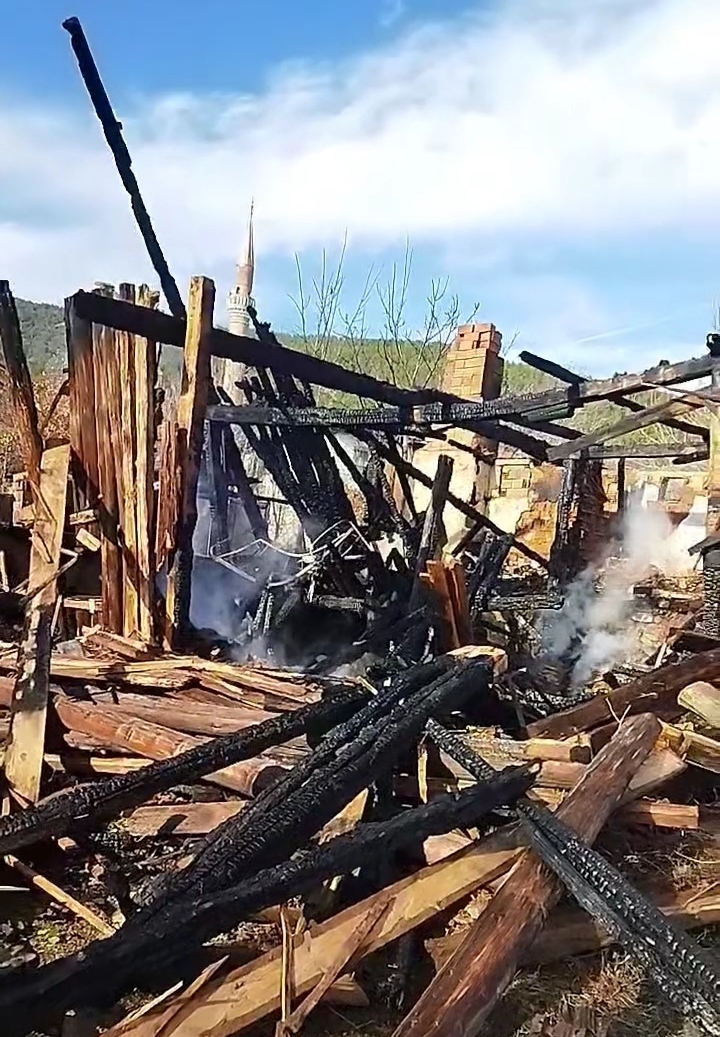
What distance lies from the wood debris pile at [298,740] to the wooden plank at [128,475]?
0.02 meters

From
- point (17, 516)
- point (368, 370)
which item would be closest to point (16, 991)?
point (17, 516)

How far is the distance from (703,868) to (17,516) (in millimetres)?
7307

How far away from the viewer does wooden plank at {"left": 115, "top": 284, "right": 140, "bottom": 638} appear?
20.0 ft

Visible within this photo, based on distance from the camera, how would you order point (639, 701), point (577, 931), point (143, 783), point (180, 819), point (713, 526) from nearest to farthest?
point (577, 931), point (143, 783), point (180, 819), point (639, 701), point (713, 526)

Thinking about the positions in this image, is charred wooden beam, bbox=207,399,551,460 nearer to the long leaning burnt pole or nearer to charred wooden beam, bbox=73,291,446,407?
charred wooden beam, bbox=73,291,446,407

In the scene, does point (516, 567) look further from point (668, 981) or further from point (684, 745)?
point (668, 981)

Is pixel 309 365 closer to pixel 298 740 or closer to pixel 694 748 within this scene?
pixel 298 740

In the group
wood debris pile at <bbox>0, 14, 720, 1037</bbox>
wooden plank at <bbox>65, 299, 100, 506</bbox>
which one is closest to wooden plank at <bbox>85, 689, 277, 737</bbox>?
wood debris pile at <bbox>0, 14, 720, 1037</bbox>

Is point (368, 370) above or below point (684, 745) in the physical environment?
above

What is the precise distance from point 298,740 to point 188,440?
2260 millimetres

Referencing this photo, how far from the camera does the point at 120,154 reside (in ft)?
25.7


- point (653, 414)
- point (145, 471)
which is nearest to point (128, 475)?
point (145, 471)

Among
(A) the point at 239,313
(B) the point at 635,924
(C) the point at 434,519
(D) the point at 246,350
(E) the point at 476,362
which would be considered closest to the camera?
(B) the point at 635,924

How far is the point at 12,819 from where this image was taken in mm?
3996
